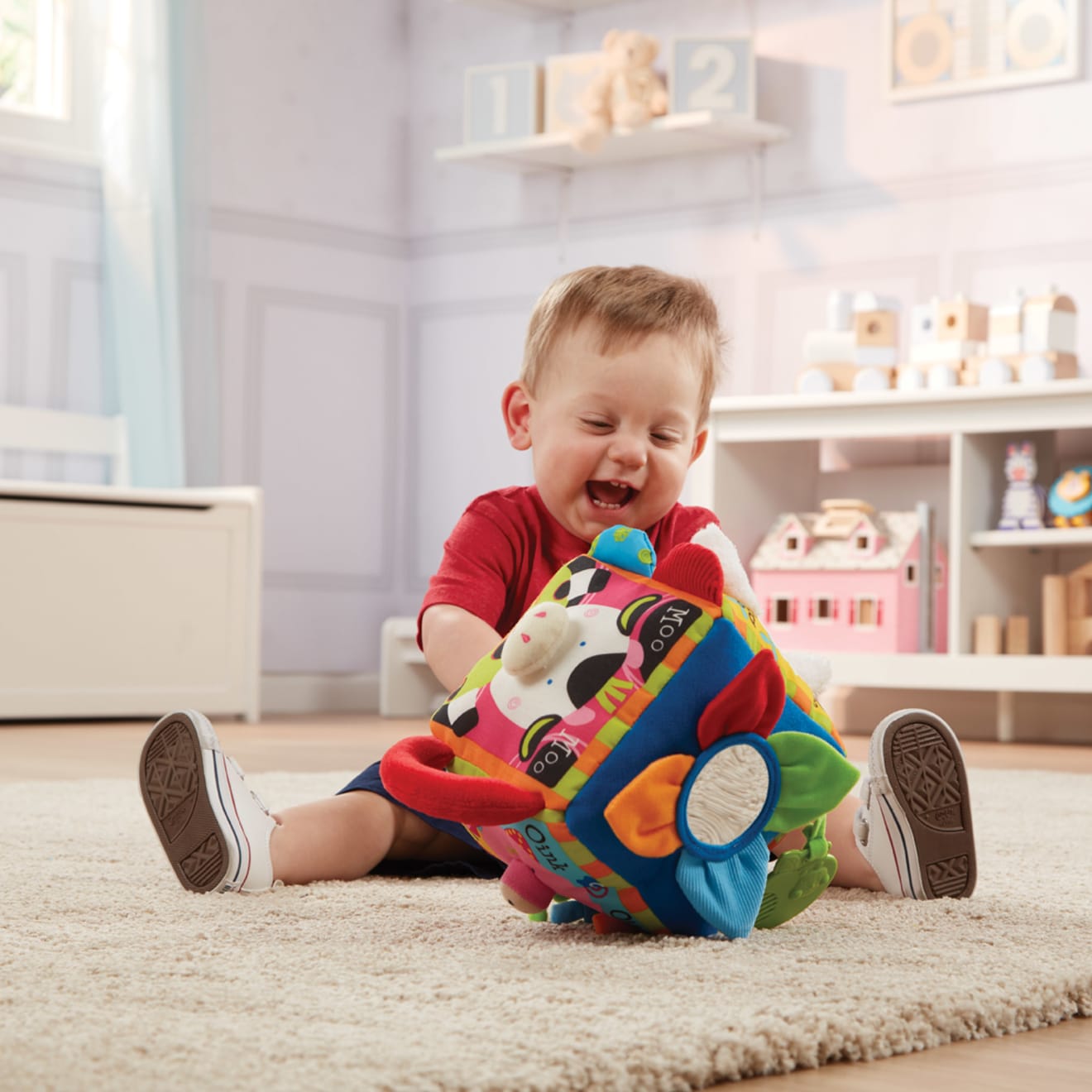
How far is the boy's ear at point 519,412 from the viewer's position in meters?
1.11

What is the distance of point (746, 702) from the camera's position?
0.81m

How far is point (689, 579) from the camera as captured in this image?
0.85 meters

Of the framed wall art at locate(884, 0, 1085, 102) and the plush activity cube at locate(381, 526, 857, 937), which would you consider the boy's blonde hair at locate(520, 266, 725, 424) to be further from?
the framed wall art at locate(884, 0, 1085, 102)

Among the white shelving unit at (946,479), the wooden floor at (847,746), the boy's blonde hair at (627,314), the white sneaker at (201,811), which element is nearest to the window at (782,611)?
the white shelving unit at (946,479)

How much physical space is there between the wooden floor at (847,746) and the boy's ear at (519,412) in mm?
555

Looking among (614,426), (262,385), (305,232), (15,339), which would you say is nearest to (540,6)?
(305,232)

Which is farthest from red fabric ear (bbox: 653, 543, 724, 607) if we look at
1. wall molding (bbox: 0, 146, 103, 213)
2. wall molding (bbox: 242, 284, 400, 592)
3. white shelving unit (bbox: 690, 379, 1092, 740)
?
wall molding (bbox: 242, 284, 400, 592)

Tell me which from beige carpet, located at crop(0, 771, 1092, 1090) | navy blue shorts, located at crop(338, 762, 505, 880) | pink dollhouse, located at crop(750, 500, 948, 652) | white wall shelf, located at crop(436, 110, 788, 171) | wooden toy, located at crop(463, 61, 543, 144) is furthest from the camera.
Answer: wooden toy, located at crop(463, 61, 543, 144)

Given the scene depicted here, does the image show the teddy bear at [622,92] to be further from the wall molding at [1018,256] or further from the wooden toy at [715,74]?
the wall molding at [1018,256]

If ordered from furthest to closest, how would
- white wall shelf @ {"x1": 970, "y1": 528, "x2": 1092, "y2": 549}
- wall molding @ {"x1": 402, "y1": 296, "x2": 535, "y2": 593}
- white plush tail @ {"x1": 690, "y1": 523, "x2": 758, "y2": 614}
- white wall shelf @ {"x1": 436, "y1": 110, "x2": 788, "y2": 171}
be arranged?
wall molding @ {"x1": 402, "y1": 296, "x2": 535, "y2": 593}
white wall shelf @ {"x1": 436, "y1": 110, "x2": 788, "y2": 171}
white wall shelf @ {"x1": 970, "y1": 528, "x2": 1092, "y2": 549}
white plush tail @ {"x1": 690, "y1": 523, "x2": 758, "y2": 614}

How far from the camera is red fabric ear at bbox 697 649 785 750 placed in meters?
0.80

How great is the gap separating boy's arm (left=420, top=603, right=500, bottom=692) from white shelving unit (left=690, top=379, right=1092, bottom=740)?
1894mm

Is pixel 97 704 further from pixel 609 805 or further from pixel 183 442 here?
pixel 609 805

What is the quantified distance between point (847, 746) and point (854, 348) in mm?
794
